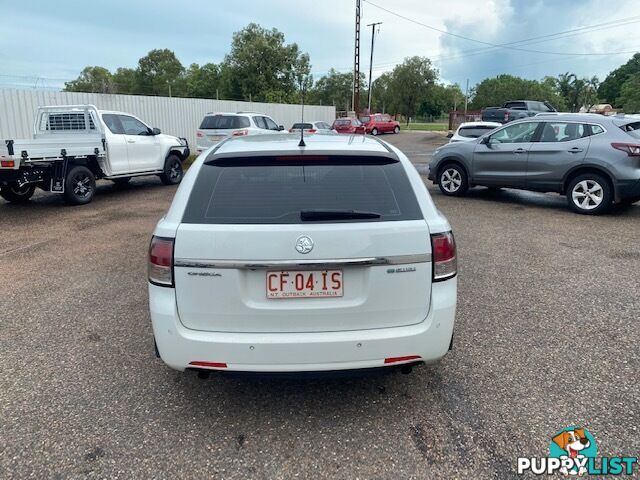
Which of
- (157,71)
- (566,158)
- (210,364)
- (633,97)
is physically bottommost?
(210,364)

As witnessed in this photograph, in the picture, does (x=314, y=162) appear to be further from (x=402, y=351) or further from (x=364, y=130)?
(x=364, y=130)

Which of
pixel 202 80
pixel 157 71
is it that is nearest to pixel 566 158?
pixel 202 80

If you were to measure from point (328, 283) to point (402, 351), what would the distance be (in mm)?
551

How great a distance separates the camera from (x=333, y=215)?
2.56 meters

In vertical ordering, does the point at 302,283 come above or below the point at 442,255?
below

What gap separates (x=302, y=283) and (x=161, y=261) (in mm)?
752

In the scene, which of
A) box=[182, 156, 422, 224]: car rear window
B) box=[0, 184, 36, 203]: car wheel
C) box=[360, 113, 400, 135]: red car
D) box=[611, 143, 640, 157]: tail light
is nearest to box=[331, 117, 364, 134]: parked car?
box=[360, 113, 400, 135]: red car

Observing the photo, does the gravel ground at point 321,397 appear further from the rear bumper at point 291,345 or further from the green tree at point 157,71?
the green tree at point 157,71

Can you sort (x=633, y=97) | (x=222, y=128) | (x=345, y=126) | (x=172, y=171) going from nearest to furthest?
(x=172, y=171) < (x=222, y=128) < (x=345, y=126) < (x=633, y=97)

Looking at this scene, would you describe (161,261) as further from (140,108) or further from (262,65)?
(262,65)

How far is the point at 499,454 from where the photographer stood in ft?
8.32

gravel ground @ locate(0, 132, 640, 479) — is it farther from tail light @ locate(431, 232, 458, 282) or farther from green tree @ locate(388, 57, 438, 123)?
green tree @ locate(388, 57, 438, 123)

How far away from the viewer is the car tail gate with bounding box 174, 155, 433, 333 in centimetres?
246

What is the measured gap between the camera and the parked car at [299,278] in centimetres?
248
